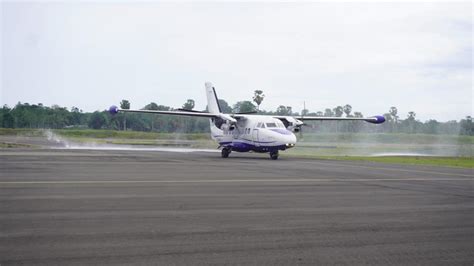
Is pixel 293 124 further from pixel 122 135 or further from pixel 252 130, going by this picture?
pixel 122 135

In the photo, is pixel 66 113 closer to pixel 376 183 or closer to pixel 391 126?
pixel 391 126

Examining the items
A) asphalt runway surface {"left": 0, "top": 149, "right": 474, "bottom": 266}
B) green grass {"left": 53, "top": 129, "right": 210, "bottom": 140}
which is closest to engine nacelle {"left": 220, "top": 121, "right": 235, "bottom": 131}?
asphalt runway surface {"left": 0, "top": 149, "right": 474, "bottom": 266}

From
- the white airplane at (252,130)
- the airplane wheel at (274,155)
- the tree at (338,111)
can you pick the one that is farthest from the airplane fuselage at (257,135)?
the tree at (338,111)

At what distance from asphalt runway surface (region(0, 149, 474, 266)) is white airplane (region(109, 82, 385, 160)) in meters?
18.3

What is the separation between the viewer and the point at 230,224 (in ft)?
29.6

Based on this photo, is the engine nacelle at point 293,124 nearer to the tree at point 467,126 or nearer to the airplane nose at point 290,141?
the airplane nose at point 290,141

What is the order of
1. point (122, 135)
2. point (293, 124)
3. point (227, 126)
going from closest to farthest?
point (227, 126) → point (293, 124) → point (122, 135)

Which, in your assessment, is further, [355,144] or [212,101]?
[355,144]

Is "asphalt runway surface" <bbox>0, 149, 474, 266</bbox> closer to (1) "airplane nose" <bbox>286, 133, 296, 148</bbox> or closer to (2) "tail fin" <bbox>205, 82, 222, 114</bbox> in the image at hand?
(1) "airplane nose" <bbox>286, 133, 296, 148</bbox>

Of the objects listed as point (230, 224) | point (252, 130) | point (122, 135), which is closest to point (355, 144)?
point (252, 130)

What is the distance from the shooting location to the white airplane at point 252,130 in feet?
112

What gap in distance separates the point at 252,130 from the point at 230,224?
2710cm

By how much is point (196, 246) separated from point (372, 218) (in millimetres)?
4021

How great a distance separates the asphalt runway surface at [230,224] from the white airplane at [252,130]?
18.3m
